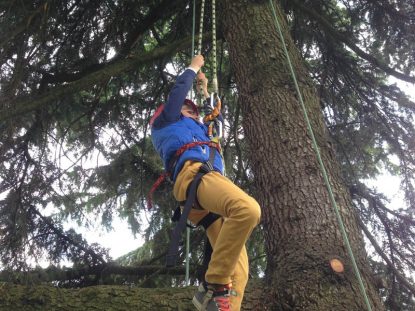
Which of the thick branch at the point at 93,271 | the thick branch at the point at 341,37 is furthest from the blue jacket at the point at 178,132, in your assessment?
the thick branch at the point at 341,37

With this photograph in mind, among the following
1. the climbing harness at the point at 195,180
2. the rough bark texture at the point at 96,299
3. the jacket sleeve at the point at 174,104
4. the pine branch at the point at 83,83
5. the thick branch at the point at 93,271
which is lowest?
the rough bark texture at the point at 96,299

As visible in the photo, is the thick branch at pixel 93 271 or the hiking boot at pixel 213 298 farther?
the thick branch at pixel 93 271

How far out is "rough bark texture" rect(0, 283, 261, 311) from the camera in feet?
7.99

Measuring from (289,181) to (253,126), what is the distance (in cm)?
58

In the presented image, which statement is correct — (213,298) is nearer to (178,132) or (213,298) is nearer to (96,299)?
(96,299)

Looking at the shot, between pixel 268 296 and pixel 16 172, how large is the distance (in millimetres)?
3136

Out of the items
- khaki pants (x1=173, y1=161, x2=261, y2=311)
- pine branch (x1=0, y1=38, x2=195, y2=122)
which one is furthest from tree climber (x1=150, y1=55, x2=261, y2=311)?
pine branch (x1=0, y1=38, x2=195, y2=122)

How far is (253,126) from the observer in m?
3.20

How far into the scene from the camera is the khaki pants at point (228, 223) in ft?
7.15

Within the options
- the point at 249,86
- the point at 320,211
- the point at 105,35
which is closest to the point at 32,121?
the point at 105,35

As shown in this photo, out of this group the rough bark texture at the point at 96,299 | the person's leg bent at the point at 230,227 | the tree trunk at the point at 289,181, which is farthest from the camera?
the rough bark texture at the point at 96,299

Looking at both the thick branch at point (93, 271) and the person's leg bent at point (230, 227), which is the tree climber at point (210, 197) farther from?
the thick branch at point (93, 271)

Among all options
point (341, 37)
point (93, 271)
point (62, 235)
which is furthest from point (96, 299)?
point (341, 37)

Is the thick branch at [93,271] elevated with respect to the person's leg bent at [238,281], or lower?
elevated
